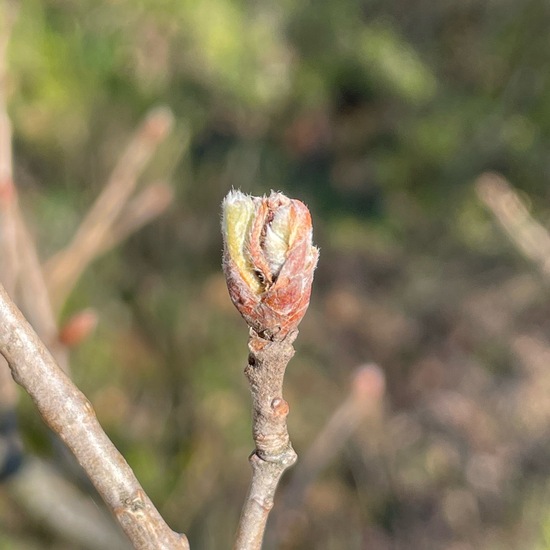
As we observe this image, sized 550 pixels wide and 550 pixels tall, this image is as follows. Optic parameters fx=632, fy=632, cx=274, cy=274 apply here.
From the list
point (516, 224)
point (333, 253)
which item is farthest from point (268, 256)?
point (333, 253)

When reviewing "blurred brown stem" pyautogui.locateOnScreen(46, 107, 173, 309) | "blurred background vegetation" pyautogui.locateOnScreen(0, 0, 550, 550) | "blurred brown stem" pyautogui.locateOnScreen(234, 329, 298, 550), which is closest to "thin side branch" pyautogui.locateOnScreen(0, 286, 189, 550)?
"blurred brown stem" pyautogui.locateOnScreen(234, 329, 298, 550)

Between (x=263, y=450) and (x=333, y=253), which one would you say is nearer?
(x=263, y=450)

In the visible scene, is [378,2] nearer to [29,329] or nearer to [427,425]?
[427,425]

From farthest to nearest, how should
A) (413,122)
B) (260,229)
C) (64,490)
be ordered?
(413,122)
(64,490)
(260,229)

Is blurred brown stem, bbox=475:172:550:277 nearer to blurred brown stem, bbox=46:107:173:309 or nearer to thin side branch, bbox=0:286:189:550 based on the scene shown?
blurred brown stem, bbox=46:107:173:309

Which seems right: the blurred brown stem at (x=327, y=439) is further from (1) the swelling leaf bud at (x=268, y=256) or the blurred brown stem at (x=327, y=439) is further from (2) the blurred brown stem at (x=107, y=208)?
(1) the swelling leaf bud at (x=268, y=256)

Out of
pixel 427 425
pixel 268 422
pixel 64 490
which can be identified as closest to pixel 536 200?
pixel 427 425

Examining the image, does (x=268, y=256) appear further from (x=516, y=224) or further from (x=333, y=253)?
(x=333, y=253)
